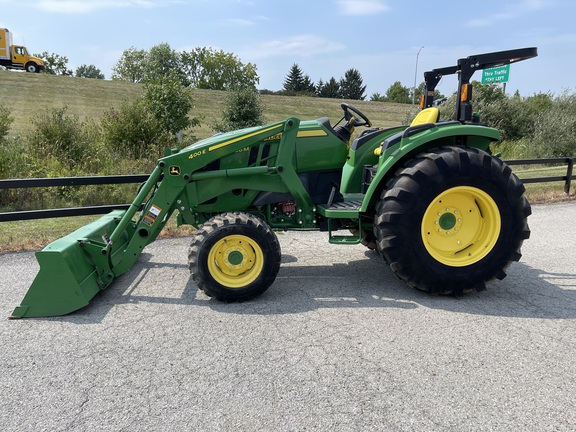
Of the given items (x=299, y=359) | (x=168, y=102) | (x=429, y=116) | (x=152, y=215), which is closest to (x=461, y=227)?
(x=429, y=116)

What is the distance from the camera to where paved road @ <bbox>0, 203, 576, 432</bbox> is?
248 cm

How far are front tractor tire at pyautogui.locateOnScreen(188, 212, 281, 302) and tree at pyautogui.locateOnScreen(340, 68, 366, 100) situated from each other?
8538cm

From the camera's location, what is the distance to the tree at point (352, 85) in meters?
85.6

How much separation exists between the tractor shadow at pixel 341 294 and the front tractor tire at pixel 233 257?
16 centimetres

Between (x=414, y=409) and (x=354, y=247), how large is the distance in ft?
11.3

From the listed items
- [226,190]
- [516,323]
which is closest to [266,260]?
[226,190]

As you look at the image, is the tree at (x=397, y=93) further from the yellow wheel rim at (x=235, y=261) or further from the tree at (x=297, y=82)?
the yellow wheel rim at (x=235, y=261)

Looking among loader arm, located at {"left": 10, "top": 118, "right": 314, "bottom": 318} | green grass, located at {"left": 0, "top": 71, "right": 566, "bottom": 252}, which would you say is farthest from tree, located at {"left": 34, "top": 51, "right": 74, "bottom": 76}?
loader arm, located at {"left": 10, "top": 118, "right": 314, "bottom": 318}

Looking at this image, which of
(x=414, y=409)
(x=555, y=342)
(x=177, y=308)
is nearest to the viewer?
(x=414, y=409)

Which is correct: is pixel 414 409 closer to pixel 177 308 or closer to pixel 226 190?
pixel 177 308

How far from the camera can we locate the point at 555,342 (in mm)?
3289

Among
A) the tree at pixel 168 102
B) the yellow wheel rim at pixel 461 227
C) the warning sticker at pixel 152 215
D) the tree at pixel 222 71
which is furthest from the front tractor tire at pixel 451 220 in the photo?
the tree at pixel 222 71

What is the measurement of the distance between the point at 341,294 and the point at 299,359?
130 cm

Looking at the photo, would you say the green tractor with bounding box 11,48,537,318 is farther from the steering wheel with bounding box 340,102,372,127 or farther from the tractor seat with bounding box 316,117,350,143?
the steering wheel with bounding box 340,102,372,127
